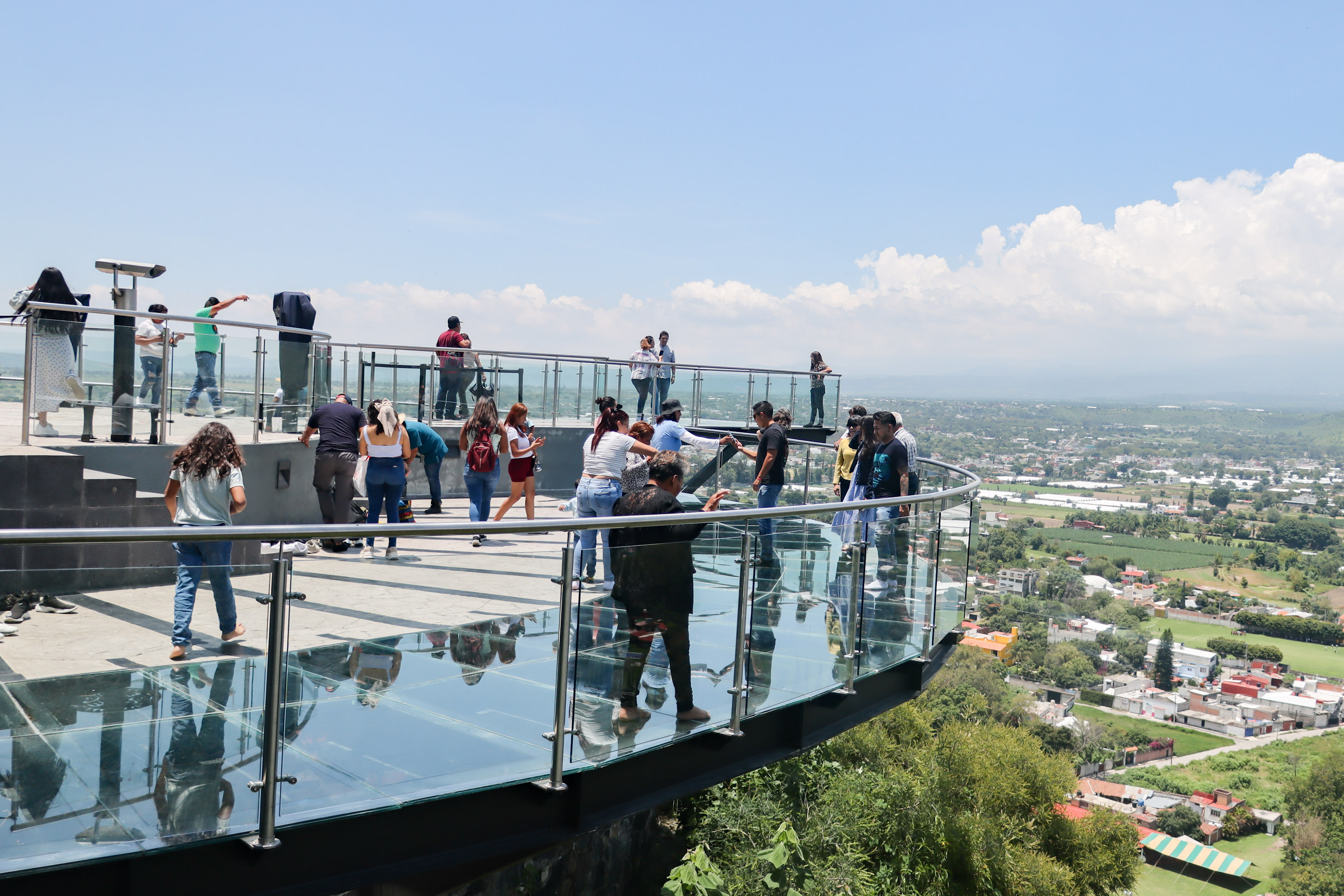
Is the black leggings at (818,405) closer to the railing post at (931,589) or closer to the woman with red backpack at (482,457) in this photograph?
the woman with red backpack at (482,457)

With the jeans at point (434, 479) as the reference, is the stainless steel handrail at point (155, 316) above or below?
above

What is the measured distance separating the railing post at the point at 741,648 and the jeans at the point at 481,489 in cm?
599

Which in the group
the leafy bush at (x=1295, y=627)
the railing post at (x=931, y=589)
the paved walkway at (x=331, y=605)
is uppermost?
the paved walkway at (x=331, y=605)

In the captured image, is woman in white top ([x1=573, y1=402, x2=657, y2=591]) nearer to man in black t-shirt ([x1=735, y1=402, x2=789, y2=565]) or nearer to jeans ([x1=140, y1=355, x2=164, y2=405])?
man in black t-shirt ([x1=735, y1=402, x2=789, y2=565])

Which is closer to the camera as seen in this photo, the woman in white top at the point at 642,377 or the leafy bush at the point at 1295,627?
the woman in white top at the point at 642,377

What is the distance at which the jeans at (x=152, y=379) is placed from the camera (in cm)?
1027

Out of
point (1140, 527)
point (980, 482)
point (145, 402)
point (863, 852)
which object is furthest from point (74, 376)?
point (1140, 527)

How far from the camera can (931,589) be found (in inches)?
320

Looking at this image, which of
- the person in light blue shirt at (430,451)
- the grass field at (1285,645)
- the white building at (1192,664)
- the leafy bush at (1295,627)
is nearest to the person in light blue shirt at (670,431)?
the person in light blue shirt at (430,451)

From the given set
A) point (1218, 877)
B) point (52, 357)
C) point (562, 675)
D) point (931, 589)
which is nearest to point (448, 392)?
point (52, 357)

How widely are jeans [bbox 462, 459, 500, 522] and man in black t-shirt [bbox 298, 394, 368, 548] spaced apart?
129 cm

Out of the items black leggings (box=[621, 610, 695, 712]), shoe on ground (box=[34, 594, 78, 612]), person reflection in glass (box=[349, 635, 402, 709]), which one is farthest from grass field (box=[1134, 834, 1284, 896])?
shoe on ground (box=[34, 594, 78, 612])

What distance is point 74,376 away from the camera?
9.77 meters

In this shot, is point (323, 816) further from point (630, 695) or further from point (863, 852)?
point (863, 852)
